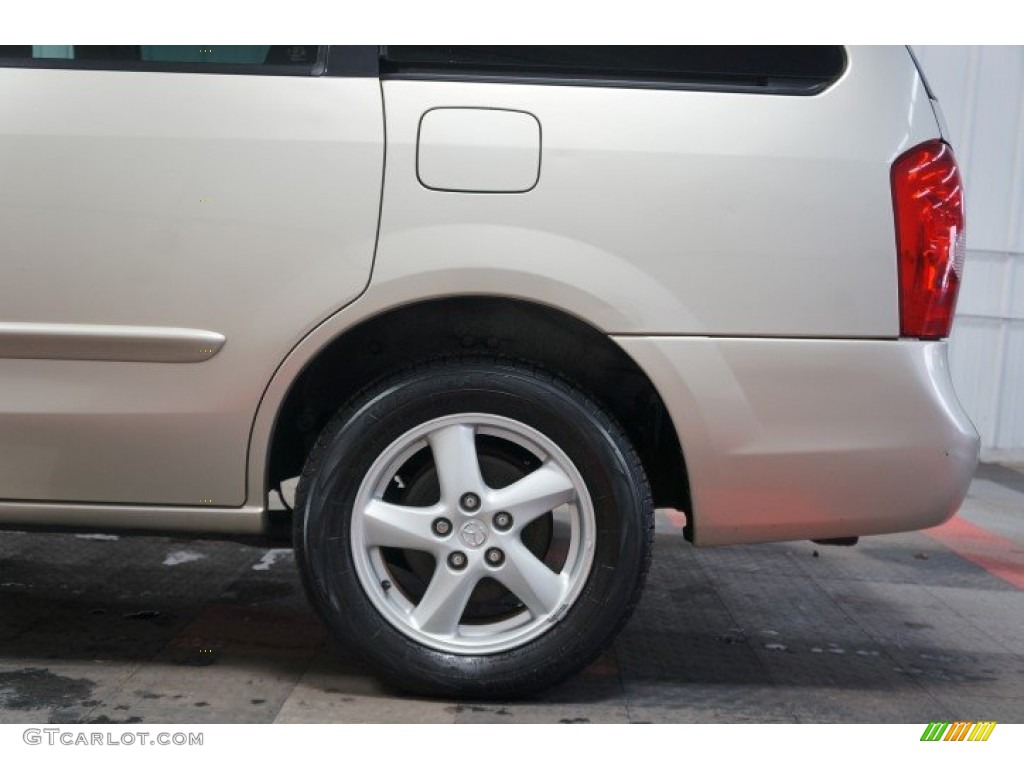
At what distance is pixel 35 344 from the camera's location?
270 centimetres

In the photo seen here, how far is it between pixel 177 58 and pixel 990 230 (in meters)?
7.41

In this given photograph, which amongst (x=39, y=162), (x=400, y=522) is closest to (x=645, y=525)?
(x=400, y=522)

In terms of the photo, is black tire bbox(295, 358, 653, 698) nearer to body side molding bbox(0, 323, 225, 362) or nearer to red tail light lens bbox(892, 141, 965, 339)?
body side molding bbox(0, 323, 225, 362)

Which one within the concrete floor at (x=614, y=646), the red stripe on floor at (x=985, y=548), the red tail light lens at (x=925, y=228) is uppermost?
the red tail light lens at (x=925, y=228)

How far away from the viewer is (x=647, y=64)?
271cm

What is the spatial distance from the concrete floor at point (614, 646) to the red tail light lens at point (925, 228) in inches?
37.4

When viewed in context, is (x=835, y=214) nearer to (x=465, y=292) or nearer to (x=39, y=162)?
(x=465, y=292)

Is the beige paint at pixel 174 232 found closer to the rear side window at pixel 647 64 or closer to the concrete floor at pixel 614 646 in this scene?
the rear side window at pixel 647 64

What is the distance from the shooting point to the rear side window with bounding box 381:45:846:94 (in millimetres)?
2693

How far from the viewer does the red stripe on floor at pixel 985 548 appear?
4.78 meters

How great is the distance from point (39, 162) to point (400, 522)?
1.09 meters

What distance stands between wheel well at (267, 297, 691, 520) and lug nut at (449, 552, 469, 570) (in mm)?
433
